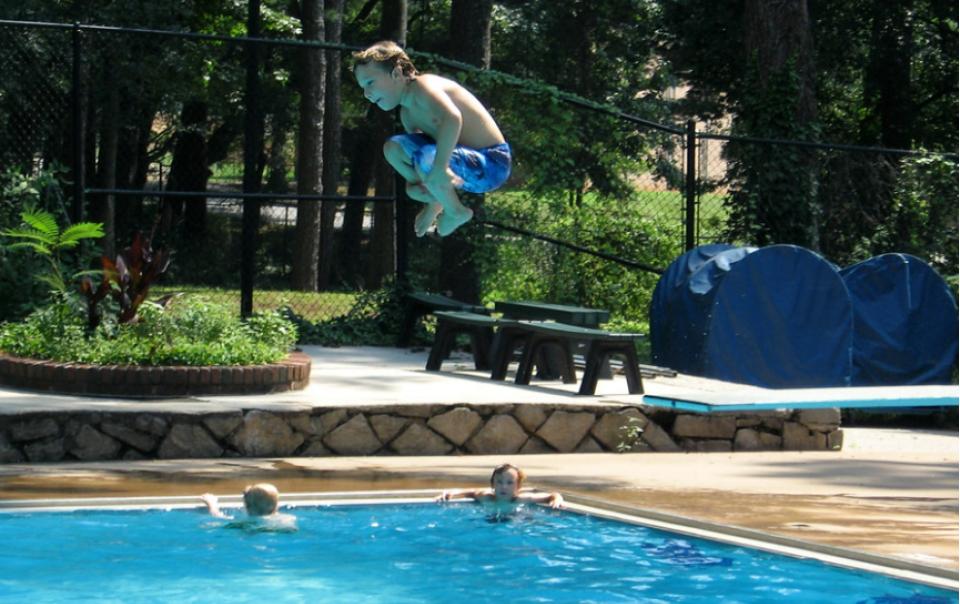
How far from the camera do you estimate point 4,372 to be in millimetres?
11070

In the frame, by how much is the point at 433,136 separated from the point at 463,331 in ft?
19.7

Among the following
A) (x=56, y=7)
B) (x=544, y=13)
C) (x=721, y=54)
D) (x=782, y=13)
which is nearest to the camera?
(x=782, y=13)

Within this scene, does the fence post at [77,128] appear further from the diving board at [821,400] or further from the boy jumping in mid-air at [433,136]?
the diving board at [821,400]

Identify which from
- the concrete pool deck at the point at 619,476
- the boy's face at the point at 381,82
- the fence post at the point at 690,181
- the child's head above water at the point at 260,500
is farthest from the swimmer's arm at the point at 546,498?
the fence post at the point at 690,181

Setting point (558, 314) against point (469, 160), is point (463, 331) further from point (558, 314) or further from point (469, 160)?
point (469, 160)

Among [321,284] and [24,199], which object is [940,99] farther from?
[24,199]

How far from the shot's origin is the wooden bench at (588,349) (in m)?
11.6

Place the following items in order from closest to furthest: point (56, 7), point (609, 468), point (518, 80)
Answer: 1. point (609, 468)
2. point (518, 80)
3. point (56, 7)

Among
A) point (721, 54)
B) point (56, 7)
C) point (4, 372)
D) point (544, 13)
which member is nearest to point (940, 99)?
point (721, 54)

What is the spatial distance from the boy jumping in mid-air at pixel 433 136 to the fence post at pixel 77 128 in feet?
20.4

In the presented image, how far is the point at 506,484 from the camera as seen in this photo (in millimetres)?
8781

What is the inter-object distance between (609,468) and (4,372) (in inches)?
188

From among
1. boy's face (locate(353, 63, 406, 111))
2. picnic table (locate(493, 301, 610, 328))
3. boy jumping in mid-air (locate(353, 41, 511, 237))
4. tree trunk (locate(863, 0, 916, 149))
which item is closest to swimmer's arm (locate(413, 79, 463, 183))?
boy jumping in mid-air (locate(353, 41, 511, 237))

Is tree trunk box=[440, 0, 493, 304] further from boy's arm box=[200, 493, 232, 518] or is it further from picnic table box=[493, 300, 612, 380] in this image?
boy's arm box=[200, 493, 232, 518]
